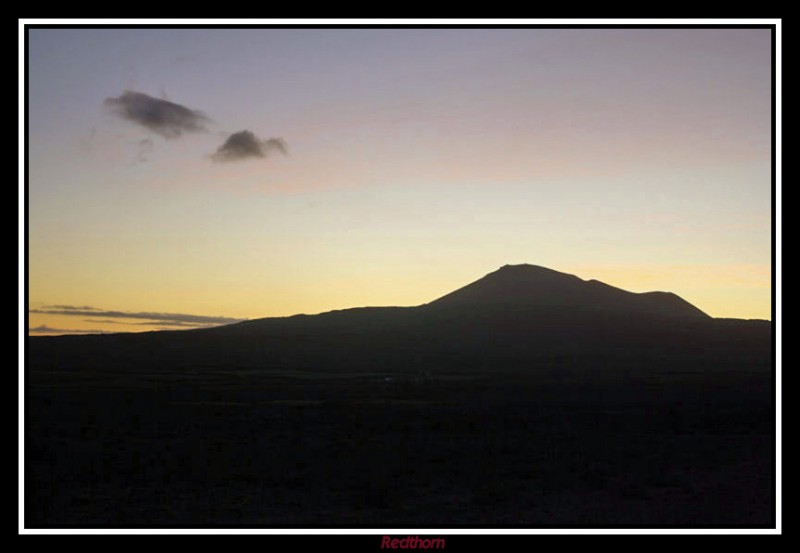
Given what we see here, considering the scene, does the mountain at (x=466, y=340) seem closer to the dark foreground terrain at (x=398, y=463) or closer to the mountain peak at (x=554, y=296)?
the mountain peak at (x=554, y=296)

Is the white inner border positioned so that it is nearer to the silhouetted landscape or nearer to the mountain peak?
the silhouetted landscape

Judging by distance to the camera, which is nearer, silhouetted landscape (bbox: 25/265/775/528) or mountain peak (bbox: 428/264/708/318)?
silhouetted landscape (bbox: 25/265/775/528)

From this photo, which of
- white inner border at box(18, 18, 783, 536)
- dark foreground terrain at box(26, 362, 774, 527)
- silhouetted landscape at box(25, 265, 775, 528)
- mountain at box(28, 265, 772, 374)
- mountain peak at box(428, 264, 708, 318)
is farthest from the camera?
mountain peak at box(428, 264, 708, 318)

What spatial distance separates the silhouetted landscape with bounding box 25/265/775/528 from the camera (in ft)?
53.4

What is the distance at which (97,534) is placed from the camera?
1080 centimetres

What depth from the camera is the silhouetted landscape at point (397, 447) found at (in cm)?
1627

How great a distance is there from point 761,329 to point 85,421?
387ft

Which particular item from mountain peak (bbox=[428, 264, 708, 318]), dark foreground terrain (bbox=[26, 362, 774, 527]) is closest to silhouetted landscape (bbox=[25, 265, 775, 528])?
dark foreground terrain (bbox=[26, 362, 774, 527])

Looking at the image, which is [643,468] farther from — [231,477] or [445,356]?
[445,356]

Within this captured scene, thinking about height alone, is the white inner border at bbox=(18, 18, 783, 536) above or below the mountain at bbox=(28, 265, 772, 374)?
above
